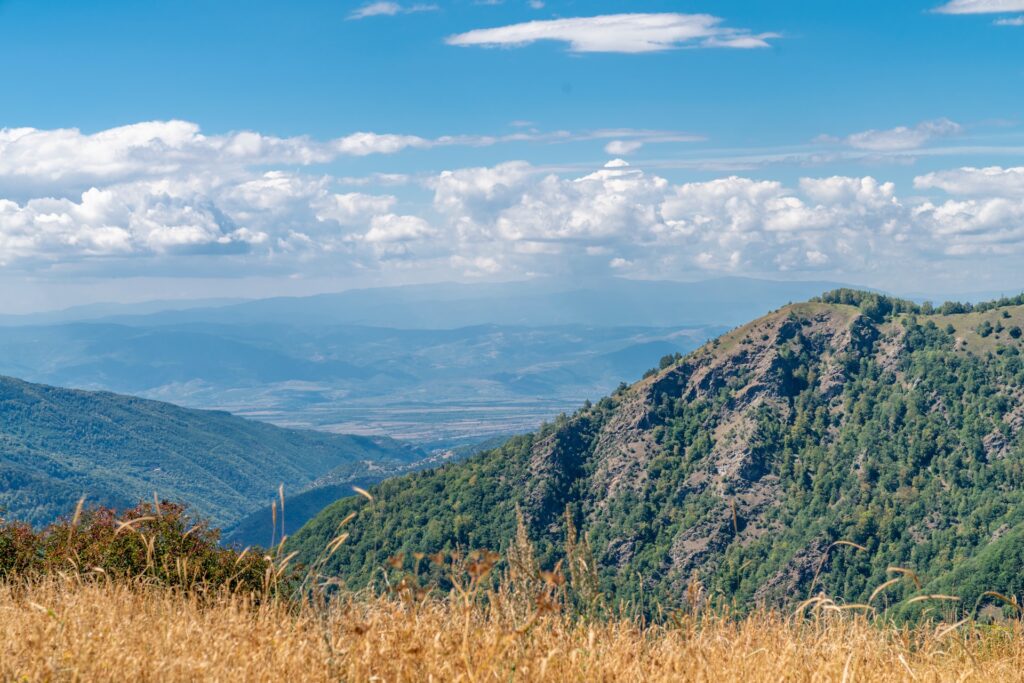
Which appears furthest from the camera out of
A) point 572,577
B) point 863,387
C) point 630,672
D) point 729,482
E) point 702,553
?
point 863,387

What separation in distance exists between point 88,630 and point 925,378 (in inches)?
6507

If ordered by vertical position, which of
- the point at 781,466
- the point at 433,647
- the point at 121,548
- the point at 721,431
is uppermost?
the point at 433,647

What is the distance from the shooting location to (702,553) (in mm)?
131000

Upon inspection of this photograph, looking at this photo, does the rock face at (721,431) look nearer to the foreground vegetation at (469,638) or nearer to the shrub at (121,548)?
the shrub at (121,548)

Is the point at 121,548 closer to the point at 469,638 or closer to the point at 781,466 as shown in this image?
the point at 469,638

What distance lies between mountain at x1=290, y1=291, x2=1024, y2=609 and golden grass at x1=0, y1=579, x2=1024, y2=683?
106 m

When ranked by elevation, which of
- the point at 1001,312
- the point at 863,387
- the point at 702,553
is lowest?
the point at 702,553

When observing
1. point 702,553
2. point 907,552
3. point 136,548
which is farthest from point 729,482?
point 136,548

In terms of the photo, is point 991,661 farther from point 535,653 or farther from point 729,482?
point 729,482

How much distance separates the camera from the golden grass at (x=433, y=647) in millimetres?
5199

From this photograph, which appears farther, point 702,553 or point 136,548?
point 702,553

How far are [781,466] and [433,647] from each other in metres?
155

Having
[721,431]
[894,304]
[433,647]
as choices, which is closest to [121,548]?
[433,647]

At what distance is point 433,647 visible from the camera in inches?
214
